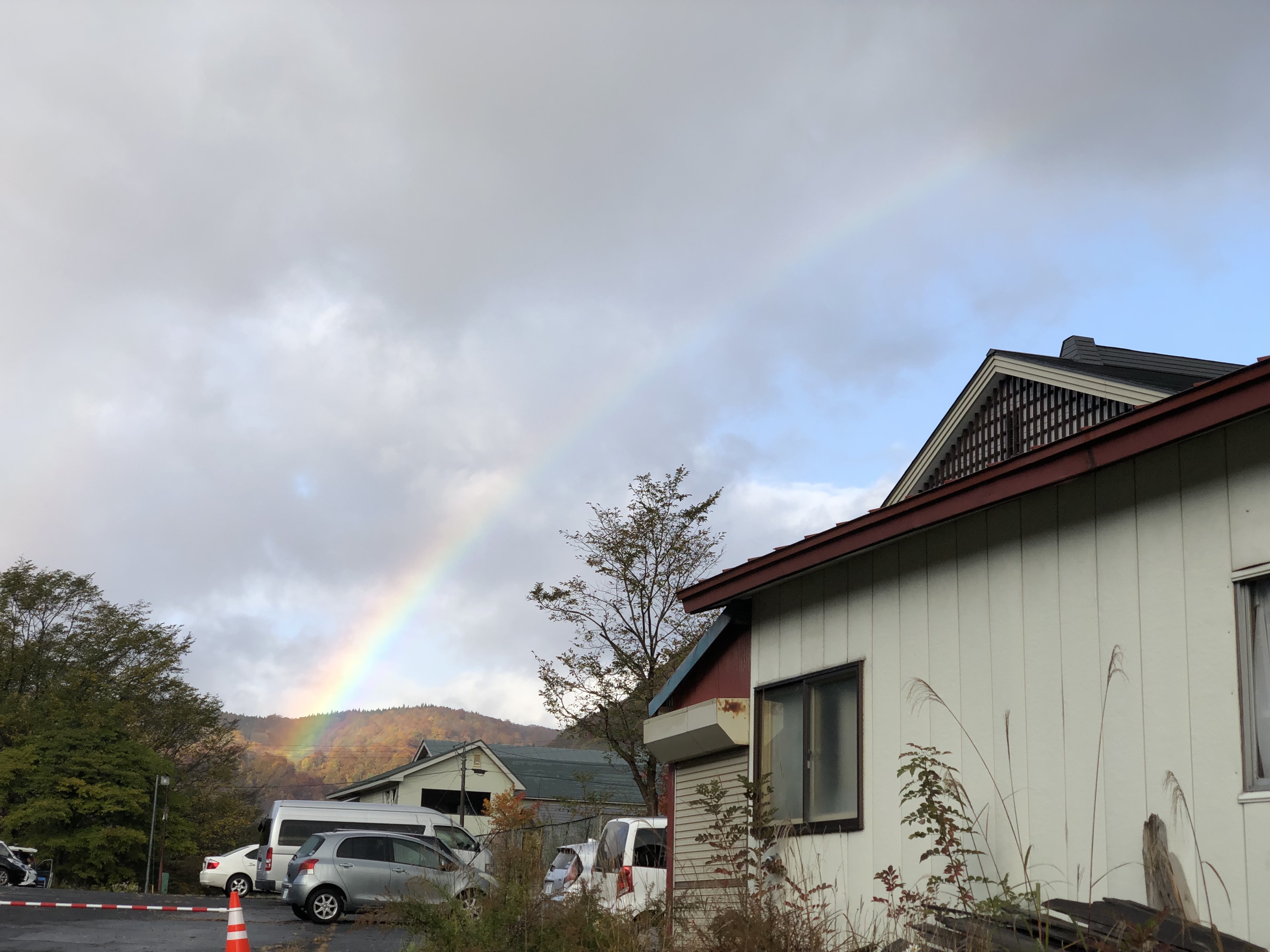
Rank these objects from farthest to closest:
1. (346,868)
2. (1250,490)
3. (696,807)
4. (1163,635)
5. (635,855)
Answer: (346,868) → (635,855) → (696,807) → (1163,635) → (1250,490)

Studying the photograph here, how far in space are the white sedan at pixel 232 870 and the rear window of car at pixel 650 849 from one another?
69.9 feet

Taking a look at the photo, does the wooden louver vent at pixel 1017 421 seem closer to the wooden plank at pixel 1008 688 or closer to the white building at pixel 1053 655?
the white building at pixel 1053 655

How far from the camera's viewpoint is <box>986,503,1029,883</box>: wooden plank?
301 inches

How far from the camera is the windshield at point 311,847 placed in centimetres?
2261

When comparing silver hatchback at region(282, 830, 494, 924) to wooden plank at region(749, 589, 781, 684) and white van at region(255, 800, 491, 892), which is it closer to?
white van at region(255, 800, 491, 892)

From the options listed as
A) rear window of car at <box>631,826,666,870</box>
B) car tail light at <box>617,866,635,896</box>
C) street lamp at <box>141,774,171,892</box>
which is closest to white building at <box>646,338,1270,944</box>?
car tail light at <box>617,866,635,896</box>

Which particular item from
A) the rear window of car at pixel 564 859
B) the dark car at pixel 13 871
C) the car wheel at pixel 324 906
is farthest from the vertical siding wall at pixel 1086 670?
the dark car at pixel 13 871

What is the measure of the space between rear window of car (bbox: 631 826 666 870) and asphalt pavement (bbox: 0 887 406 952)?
10.0 ft

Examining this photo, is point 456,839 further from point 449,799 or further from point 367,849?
point 449,799

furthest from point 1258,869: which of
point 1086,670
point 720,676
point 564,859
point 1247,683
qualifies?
point 564,859

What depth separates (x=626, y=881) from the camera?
44.3 ft

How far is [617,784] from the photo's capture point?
49156 millimetres

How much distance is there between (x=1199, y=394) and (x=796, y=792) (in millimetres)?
5133

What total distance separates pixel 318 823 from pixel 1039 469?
87.6 feet
